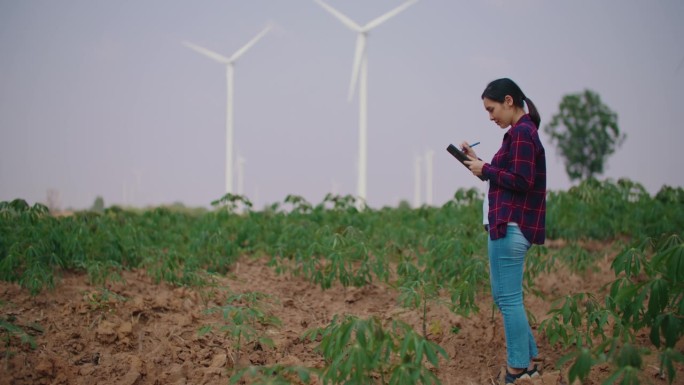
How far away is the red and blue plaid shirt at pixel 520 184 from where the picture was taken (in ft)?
10.2

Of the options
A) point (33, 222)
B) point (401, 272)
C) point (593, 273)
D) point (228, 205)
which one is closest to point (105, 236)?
point (33, 222)

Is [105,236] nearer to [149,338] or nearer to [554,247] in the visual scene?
[149,338]

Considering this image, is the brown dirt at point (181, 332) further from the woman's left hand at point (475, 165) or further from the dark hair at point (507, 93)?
the dark hair at point (507, 93)

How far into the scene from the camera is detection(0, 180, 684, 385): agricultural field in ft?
9.07

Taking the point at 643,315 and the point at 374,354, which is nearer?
the point at 374,354

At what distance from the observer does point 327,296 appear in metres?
5.41

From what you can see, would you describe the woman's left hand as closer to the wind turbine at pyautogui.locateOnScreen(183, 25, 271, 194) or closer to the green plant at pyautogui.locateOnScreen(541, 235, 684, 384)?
the green plant at pyautogui.locateOnScreen(541, 235, 684, 384)

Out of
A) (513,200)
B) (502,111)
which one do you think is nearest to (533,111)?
(502,111)

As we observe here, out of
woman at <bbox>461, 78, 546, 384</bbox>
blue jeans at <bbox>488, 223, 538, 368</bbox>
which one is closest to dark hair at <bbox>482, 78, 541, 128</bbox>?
woman at <bbox>461, 78, 546, 384</bbox>

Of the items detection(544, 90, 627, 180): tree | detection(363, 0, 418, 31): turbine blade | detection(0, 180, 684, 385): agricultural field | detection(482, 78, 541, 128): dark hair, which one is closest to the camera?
detection(0, 180, 684, 385): agricultural field

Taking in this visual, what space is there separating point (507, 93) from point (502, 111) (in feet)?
0.31

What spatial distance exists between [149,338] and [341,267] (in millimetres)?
1641

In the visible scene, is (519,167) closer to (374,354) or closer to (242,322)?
(374,354)

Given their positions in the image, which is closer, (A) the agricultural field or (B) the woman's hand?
(A) the agricultural field
